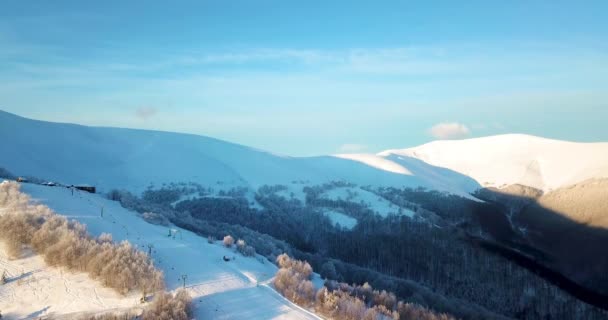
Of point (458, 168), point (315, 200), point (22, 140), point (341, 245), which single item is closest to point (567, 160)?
point (458, 168)

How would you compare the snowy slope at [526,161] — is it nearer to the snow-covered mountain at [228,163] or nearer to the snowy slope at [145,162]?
the snow-covered mountain at [228,163]

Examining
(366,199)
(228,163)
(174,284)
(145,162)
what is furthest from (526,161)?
(174,284)

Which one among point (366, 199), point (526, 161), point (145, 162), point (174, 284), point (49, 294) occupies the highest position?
point (526, 161)

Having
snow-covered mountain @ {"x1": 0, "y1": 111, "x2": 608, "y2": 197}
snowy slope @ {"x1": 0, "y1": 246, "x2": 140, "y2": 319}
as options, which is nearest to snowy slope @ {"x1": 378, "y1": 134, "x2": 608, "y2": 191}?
snow-covered mountain @ {"x1": 0, "y1": 111, "x2": 608, "y2": 197}

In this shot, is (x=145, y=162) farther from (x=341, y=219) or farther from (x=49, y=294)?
(x=49, y=294)

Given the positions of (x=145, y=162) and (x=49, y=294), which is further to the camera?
(x=145, y=162)

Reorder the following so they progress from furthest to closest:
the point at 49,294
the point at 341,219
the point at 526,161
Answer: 1. the point at 526,161
2. the point at 341,219
3. the point at 49,294
